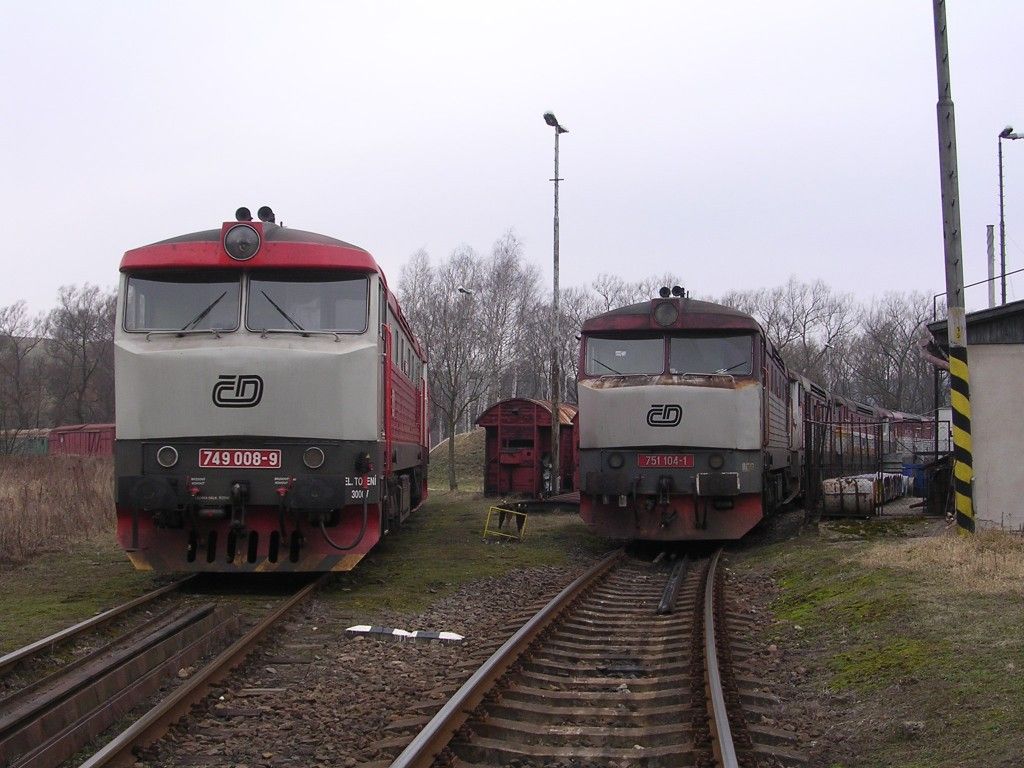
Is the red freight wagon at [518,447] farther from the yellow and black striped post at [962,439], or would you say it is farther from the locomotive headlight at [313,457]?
the locomotive headlight at [313,457]

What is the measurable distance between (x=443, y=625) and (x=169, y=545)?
316 centimetres

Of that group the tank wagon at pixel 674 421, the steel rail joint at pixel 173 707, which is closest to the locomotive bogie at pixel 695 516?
the tank wagon at pixel 674 421

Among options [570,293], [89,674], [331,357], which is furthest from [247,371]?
[570,293]

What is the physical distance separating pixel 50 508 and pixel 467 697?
13.4 m

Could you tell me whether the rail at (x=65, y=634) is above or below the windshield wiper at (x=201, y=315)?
below

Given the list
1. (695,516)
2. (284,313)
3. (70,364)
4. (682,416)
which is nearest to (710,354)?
(682,416)

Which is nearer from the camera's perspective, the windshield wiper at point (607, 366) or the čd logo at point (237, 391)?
the čd logo at point (237, 391)

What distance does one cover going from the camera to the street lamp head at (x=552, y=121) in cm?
2511

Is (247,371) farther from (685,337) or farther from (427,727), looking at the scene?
(685,337)

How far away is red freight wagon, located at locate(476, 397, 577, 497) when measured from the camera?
92.8 ft

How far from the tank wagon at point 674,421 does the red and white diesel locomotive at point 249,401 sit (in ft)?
14.8

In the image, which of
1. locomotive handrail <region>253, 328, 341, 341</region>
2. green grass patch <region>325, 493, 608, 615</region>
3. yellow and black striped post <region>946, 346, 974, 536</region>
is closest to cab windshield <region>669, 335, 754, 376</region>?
yellow and black striped post <region>946, 346, 974, 536</region>

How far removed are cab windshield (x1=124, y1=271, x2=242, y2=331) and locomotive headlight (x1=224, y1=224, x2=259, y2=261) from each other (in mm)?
228

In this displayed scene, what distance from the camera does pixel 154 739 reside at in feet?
17.6
